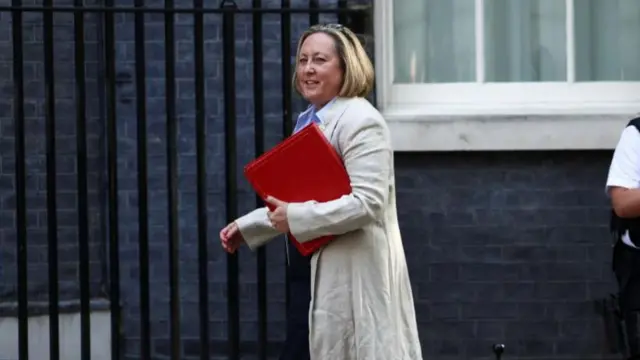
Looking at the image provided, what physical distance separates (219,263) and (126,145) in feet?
2.51

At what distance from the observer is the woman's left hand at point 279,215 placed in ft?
16.9

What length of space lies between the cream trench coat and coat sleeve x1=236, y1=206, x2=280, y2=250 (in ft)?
0.96

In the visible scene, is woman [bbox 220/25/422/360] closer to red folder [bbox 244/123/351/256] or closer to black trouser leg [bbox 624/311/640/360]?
red folder [bbox 244/123/351/256]

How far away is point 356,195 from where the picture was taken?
506 centimetres

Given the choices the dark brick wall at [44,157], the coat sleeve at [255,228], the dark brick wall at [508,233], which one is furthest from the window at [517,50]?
the coat sleeve at [255,228]

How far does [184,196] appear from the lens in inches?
310

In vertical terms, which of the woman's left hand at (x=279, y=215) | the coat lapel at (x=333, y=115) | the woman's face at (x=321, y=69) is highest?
the woman's face at (x=321, y=69)

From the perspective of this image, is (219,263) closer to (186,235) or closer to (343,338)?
(186,235)

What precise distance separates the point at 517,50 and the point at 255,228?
3.07m

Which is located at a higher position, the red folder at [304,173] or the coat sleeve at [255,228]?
the red folder at [304,173]

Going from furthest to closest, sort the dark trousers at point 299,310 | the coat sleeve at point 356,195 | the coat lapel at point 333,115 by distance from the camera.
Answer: the dark trousers at point 299,310 → the coat lapel at point 333,115 → the coat sleeve at point 356,195

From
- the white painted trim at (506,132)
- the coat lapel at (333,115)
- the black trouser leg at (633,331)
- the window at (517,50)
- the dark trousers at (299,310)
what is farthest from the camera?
the window at (517,50)

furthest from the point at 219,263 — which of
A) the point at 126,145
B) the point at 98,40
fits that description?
the point at 98,40

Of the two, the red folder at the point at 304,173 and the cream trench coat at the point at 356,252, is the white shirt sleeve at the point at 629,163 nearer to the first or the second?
the cream trench coat at the point at 356,252
